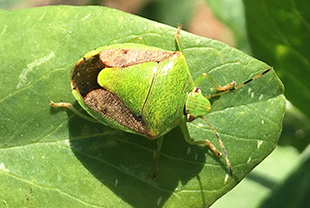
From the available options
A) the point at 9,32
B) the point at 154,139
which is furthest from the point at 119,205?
the point at 9,32

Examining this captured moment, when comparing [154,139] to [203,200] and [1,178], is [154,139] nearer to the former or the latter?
[203,200]

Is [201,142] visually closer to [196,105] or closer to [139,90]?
[196,105]

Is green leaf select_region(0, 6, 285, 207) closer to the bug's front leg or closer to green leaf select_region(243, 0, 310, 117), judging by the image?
the bug's front leg

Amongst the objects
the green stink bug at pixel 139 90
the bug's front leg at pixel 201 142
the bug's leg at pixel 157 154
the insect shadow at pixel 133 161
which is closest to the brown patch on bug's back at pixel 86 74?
the green stink bug at pixel 139 90

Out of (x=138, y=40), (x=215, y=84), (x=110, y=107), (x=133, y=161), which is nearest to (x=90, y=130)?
(x=110, y=107)

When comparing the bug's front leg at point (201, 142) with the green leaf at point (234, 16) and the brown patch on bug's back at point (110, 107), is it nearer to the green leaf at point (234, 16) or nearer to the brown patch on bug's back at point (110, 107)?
the brown patch on bug's back at point (110, 107)

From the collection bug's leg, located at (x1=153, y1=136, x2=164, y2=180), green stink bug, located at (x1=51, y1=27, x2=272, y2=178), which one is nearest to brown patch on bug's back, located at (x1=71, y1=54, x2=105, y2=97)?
green stink bug, located at (x1=51, y1=27, x2=272, y2=178)

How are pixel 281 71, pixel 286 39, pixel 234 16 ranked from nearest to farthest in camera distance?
pixel 286 39 < pixel 281 71 < pixel 234 16
